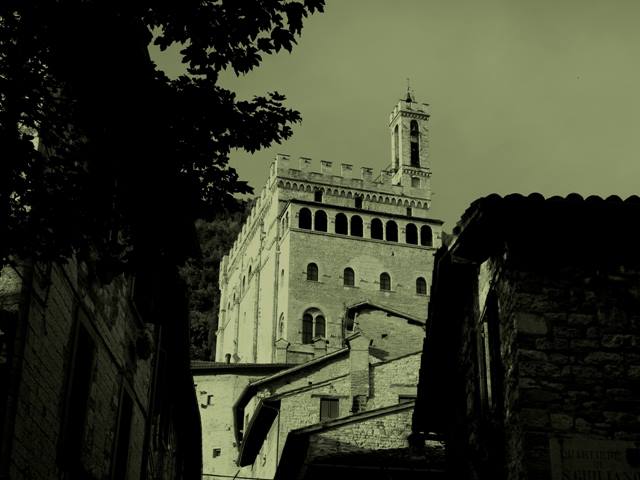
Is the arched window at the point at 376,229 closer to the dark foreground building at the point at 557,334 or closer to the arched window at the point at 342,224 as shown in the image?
the arched window at the point at 342,224

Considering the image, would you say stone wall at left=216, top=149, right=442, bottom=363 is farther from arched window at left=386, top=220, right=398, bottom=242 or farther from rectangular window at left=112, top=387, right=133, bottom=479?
rectangular window at left=112, top=387, right=133, bottom=479

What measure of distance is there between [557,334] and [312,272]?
52.7 m

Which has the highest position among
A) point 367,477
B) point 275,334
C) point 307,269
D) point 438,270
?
point 307,269

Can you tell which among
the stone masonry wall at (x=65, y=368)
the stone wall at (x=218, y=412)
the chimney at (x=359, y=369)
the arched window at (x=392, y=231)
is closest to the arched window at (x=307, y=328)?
the arched window at (x=392, y=231)

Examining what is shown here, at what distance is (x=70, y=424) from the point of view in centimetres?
1039

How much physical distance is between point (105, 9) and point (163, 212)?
1570mm

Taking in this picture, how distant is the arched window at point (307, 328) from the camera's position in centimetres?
5956

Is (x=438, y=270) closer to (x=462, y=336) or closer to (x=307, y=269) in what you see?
(x=462, y=336)

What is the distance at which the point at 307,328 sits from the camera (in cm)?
5994

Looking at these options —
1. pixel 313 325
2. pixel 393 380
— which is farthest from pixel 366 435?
pixel 313 325

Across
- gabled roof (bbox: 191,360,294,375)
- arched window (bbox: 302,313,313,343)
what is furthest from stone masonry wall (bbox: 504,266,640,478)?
arched window (bbox: 302,313,313,343)

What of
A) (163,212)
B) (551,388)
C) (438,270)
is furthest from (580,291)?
(163,212)

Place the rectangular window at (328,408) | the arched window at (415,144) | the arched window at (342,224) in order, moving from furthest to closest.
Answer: the arched window at (415,144) → the arched window at (342,224) → the rectangular window at (328,408)

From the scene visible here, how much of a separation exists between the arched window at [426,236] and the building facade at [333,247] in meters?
0.07
